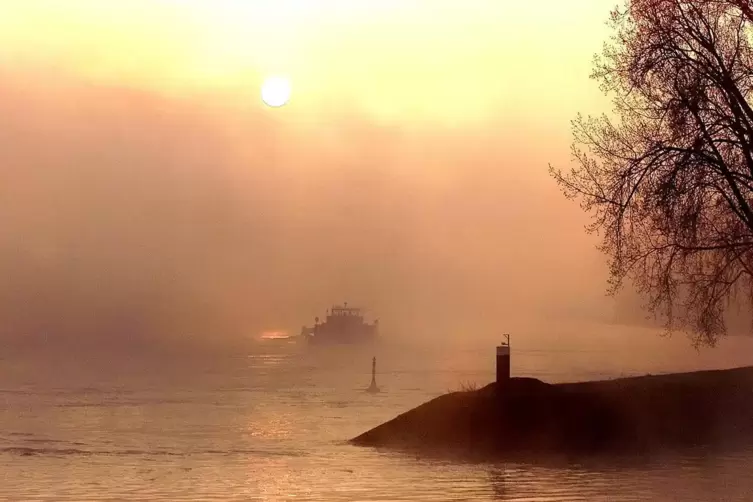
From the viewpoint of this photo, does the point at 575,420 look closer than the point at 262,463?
Yes

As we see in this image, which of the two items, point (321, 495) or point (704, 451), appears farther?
point (704, 451)

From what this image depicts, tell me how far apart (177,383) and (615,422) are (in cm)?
9382

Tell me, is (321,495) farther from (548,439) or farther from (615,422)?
(615,422)

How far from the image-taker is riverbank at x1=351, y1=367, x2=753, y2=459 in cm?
2512

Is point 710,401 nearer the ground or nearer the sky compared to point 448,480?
nearer the sky

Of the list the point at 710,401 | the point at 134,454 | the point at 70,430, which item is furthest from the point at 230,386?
the point at 710,401

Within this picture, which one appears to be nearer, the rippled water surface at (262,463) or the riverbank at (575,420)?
the rippled water surface at (262,463)

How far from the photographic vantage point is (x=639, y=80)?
72.4 ft

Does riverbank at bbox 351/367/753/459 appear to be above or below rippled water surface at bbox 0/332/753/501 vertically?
above

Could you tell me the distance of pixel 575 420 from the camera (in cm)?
2570

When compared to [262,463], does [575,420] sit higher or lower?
higher

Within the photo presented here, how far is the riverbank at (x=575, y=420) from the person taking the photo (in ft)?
82.4

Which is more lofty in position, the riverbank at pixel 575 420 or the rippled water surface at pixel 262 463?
the riverbank at pixel 575 420

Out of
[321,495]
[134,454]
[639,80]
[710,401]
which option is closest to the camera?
[321,495]
